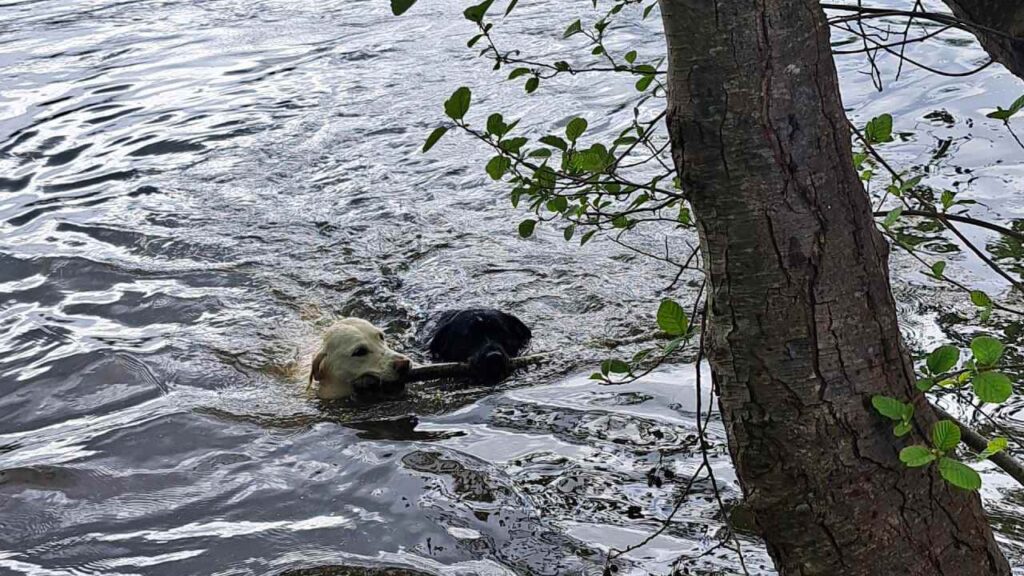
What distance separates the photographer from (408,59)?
41.9 ft

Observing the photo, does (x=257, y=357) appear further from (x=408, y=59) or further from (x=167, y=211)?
(x=408, y=59)

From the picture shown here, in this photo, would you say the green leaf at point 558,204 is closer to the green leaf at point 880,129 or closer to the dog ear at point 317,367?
the green leaf at point 880,129

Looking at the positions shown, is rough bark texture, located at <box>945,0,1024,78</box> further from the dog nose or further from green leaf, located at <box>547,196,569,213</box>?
the dog nose

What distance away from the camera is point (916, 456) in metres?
2.02

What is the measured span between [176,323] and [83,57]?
865 cm

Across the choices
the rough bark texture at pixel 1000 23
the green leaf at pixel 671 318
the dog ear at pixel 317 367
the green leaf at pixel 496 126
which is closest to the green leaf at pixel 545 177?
the green leaf at pixel 496 126

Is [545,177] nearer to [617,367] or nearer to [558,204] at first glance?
[558,204]

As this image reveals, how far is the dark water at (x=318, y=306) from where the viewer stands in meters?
4.41

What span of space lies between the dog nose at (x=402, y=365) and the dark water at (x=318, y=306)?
0.19 m

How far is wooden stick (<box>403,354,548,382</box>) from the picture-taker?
20.2ft

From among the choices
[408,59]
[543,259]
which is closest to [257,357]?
[543,259]

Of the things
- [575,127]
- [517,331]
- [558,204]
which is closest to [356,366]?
[517,331]

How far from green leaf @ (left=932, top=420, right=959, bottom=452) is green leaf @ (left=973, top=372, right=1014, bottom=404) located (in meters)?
0.08

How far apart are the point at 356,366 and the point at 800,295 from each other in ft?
13.5
